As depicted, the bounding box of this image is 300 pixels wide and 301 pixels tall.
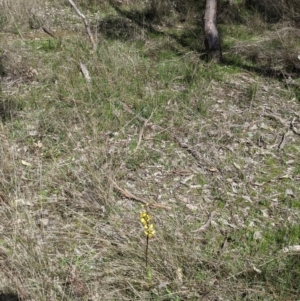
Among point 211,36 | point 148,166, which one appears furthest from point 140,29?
point 148,166

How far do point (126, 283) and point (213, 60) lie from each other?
449cm

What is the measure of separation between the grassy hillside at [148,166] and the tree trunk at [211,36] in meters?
0.19

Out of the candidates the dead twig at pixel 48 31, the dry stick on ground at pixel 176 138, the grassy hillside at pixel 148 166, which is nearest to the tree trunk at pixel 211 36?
the grassy hillside at pixel 148 166

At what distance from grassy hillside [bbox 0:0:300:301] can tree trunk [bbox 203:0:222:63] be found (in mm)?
192

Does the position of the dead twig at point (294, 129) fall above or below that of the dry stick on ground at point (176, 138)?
below

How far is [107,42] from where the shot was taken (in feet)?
24.2

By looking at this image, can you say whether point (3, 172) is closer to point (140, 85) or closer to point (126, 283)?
point (126, 283)

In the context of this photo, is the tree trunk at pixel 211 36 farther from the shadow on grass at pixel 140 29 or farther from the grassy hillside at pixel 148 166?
the shadow on grass at pixel 140 29

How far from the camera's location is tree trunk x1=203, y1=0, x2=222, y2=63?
7.11m

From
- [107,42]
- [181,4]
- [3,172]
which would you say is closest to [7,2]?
[107,42]

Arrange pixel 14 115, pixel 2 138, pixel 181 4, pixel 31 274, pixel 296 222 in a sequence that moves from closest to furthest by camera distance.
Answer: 1. pixel 31 274
2. pixel 296 222
3. pixel 2 138
4. pixel 14 115
5. pixel 181 4

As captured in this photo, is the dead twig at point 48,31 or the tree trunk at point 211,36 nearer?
the tree trunk at point 211,36

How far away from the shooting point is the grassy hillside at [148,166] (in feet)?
11.0

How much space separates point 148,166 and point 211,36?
325 cm
